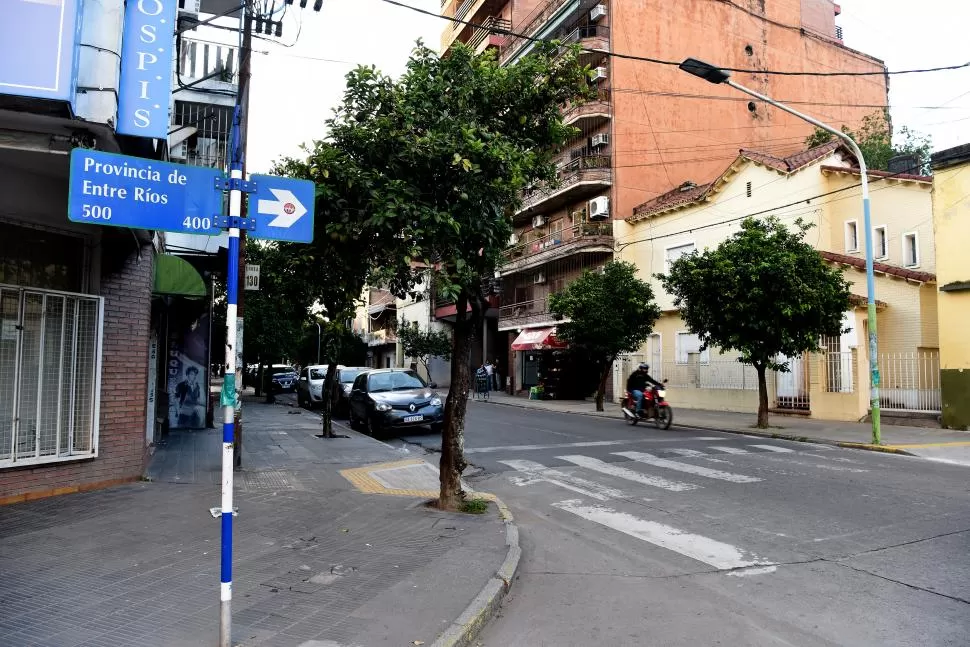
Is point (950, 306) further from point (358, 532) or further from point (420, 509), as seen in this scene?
point (358, 532)

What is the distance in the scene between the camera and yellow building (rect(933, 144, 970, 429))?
16094 millimetres

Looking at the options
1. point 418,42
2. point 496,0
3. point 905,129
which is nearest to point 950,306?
point 418,42

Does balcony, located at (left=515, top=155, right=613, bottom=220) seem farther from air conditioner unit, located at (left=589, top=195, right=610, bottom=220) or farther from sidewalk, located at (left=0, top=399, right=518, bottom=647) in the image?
sidewalk, located at (left=0, top=399, right=518, bottom=647)

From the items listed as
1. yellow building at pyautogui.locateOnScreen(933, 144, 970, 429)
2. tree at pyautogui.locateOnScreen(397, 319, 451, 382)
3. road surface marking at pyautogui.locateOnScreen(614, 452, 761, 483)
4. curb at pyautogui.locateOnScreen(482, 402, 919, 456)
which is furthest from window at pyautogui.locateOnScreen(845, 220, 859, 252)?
tree at pyautogui.locateOnScreen(397, 319, 451, 382)

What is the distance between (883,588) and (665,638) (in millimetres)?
2122

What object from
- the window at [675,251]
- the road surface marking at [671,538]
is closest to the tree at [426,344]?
the window at [675,251]

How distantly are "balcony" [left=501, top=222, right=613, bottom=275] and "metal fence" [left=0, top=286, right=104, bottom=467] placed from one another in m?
20.6

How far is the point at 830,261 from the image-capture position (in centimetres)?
1986

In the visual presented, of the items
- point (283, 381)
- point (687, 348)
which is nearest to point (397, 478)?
point (687, 348)

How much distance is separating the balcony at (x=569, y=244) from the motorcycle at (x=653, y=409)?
10879 millimetres

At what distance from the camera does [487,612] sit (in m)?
4.70

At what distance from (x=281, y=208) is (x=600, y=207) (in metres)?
27.6

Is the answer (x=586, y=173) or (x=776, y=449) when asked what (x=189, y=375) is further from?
(x=586, y=173)

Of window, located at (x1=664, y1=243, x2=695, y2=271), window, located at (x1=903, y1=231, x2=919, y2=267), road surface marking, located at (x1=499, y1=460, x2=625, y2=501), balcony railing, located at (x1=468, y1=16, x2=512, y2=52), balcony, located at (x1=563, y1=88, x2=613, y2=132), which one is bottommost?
road surface marking, located at (x1=499, y1=460, x2=625, y2=501)
